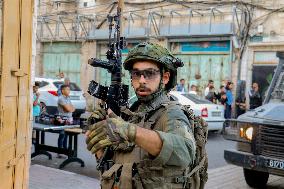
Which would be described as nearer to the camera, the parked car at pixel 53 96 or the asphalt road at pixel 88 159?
the asphalt road at pixel 88 159

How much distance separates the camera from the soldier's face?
2.27 m

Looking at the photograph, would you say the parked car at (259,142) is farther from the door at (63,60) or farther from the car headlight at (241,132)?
the door at (63,60)

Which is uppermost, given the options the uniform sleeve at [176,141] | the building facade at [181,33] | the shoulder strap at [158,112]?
the building facade at [181,33]

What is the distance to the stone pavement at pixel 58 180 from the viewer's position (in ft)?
20.9

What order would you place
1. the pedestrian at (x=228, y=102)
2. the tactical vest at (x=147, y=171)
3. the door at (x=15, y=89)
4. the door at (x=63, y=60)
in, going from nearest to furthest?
the tactical vest at (x=147, y=171), the door at (x=15, y=89), the pedestrian at (x=228, y=102), the door at (x=63, y=60)

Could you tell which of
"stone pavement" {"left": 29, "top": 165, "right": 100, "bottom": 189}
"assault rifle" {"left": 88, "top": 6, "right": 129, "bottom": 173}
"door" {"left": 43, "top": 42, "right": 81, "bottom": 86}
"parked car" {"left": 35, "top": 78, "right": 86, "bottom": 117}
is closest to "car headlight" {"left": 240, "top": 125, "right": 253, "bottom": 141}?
"stone pavement" {"left": 29, "top": 165, "right": 100, "bottom": 189}

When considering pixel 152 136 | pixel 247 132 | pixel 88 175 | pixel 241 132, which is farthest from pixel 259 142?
pixel 152 136

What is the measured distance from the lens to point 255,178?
22.6 ft

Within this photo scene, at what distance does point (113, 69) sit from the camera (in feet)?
Answer: 8.45

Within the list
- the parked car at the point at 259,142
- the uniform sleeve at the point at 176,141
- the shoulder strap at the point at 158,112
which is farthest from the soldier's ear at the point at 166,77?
the parked car at the point at 259,142

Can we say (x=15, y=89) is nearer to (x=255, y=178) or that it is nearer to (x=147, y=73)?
(x=147, y=73)

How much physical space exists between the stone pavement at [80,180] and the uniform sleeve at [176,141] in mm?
4452

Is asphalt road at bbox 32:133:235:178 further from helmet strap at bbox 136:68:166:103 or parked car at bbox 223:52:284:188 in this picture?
helmet strap at bbox 136:68:166:103

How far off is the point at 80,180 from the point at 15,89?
3401mm
